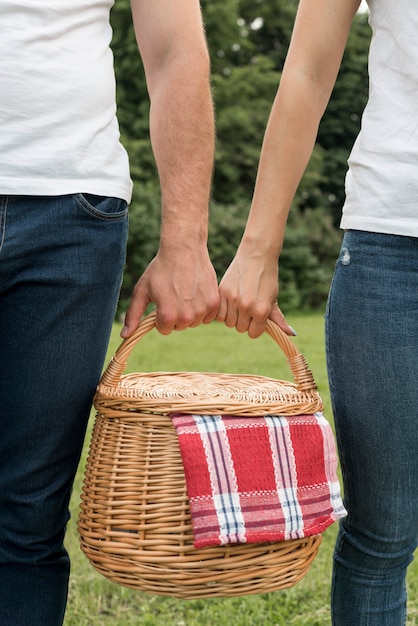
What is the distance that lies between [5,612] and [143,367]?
5285mm

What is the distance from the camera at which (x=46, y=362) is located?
161 cm

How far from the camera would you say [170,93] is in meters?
1.74

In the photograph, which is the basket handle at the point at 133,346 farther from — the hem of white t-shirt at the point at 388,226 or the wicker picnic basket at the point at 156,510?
the hem of white t-shirt at the point at 388,226

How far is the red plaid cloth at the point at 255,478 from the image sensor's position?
162 centimetres

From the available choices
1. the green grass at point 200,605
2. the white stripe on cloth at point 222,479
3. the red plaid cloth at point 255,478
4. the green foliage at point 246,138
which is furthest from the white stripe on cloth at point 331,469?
the green foliage at point 246,138

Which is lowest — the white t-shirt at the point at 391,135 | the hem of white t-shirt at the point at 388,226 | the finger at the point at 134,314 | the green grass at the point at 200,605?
the green grass at the point at 200,605

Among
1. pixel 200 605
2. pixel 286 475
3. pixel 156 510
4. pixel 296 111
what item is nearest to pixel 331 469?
pixel 286 475

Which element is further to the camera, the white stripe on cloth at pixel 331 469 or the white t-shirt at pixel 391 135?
the white stripe on cloth at pixel 331 469

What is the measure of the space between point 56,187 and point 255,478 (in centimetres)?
64

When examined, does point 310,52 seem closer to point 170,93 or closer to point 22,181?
point 170,93

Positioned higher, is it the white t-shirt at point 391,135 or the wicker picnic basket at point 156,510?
the white t-shirt at point 391,135

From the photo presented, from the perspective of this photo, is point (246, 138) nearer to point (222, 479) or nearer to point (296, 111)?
point (296, 111)

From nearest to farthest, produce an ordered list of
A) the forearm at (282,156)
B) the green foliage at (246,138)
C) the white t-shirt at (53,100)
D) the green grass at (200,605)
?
the white t-shirt at (53,100), the forearm at (282,156), the green grass at (200,605), the green foliage at (246,138)

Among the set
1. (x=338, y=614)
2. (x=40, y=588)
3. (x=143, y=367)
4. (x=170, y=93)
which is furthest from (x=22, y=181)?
(x=143, y=367)
